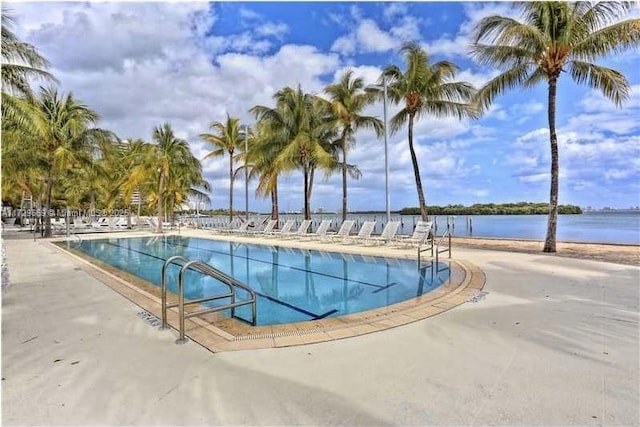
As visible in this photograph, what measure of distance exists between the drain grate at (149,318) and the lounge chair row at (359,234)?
684 centimetres

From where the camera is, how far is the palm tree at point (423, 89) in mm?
13562

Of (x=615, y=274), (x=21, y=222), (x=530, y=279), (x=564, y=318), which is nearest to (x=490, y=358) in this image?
(x=564, y=318)

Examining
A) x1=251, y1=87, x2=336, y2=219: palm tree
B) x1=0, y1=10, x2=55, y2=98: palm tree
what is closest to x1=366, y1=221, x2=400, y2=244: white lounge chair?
x1=251, y1=87, x2=336, y2=219: palm tree

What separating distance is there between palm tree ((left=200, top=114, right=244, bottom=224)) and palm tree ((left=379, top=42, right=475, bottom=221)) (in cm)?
1256

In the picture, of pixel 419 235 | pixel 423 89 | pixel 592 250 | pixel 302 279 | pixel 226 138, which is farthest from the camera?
pixel 226 138

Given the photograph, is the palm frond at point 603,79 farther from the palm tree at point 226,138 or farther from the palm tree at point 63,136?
the palm tree at point 63,136

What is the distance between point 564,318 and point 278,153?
1511 centimetres

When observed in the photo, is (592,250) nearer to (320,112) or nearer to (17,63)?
(320,112)

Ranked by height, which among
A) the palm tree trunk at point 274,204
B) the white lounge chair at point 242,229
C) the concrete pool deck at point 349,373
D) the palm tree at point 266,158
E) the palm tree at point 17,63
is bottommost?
the concrete pool deck at point 349,373

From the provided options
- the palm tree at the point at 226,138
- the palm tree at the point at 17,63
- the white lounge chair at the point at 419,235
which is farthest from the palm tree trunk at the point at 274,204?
the palm tree at the point at 17,63

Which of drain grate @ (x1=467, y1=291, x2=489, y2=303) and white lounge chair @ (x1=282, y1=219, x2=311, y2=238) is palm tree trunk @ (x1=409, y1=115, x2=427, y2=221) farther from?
drain grate @ (x1=467, y1=291, x2=489, y2=303)

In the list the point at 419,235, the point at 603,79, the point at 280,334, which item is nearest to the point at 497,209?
the point at 603,79

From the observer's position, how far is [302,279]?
26.6 ft

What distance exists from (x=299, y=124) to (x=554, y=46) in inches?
430
